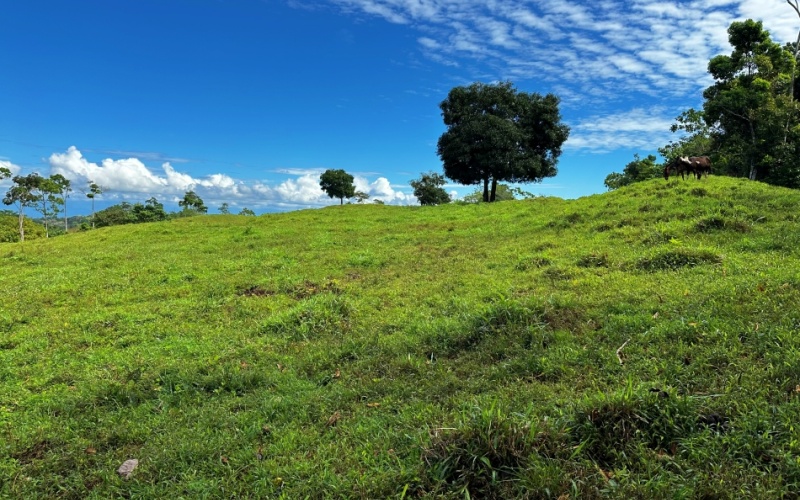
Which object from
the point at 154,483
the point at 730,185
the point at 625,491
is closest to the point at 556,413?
the point at 625,491

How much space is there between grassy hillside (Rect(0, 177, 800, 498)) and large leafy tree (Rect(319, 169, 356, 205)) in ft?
136

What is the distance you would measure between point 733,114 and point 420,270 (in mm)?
29949

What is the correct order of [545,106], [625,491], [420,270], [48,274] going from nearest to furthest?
[625,491] < [420,270] < [48,274] < [545,106]

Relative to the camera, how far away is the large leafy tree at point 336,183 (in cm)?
5216

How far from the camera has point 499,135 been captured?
31.5 meters

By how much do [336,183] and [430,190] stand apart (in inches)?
555

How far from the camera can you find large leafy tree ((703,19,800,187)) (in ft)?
83.8

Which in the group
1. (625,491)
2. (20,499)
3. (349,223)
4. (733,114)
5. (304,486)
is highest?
(733,114)

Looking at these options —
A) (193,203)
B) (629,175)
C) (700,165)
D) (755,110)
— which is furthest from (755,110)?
(193,203)

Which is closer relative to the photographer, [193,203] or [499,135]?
[499,135]

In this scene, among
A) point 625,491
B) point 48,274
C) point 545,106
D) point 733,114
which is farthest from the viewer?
point 545,106

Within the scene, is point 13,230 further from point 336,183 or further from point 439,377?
point 439,377

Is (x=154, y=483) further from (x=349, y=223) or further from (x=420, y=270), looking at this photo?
(x=349, y=223)

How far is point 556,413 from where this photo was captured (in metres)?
3.79
